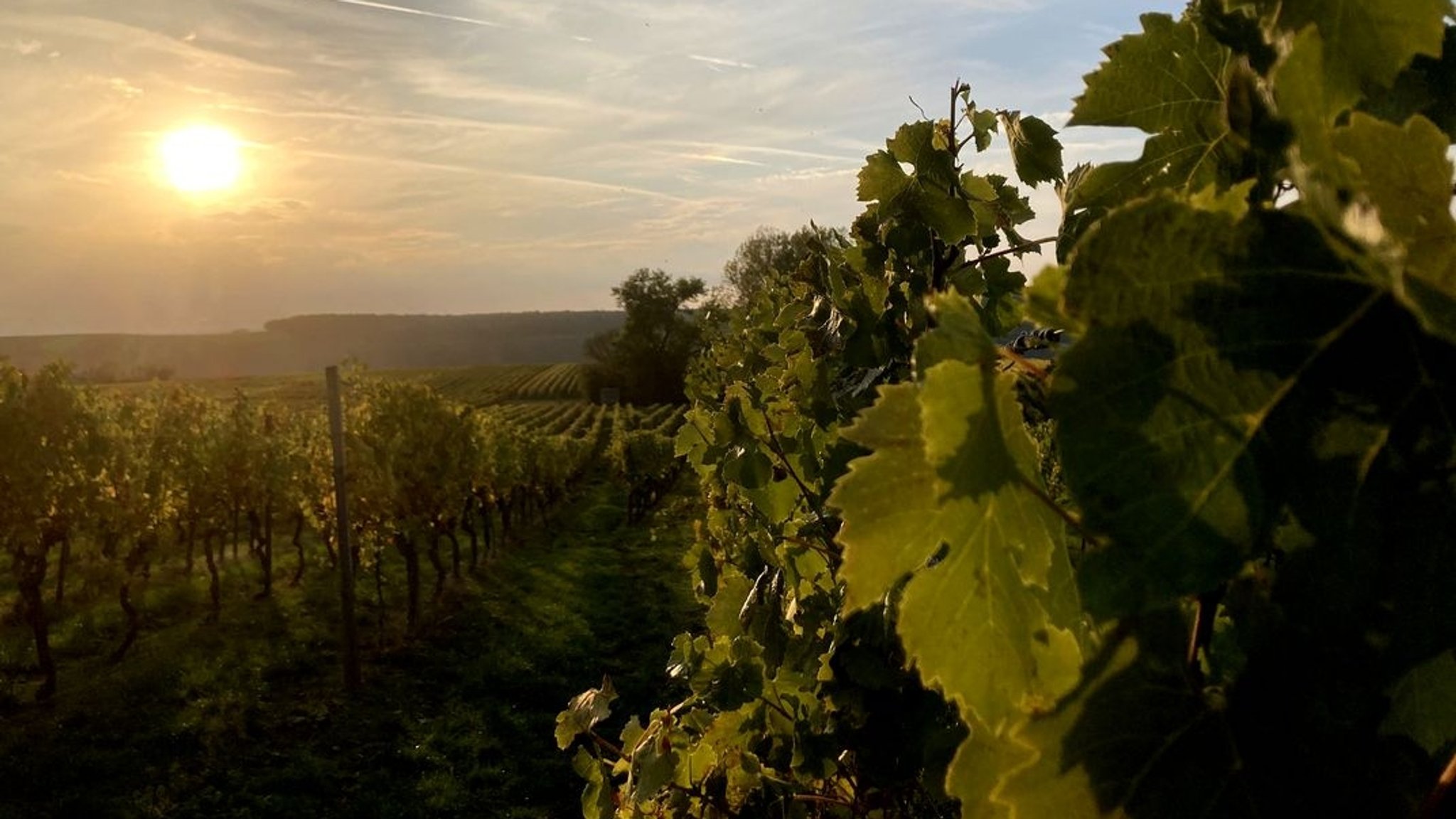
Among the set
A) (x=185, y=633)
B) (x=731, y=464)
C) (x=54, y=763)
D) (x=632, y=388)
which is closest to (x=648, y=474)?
(x=185, y=633)

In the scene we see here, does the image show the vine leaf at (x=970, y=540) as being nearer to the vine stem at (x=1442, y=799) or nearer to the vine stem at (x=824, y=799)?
the vine stem at (x=1442, y=799)

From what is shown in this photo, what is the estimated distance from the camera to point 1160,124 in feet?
2.98

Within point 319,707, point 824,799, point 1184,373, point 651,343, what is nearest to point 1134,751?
point 1184,373

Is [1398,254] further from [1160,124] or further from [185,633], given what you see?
[185,633]

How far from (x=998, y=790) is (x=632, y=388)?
2855 inches

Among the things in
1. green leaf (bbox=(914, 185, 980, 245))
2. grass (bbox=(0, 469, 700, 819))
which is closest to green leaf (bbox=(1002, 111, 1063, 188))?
green leaf (bbox=(914, 185, 980, 245))

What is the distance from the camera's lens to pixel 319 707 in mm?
12898

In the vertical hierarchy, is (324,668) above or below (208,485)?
below

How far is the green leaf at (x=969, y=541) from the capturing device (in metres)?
0.66

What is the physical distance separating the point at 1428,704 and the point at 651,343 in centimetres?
7353

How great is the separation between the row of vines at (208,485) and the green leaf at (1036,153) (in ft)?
48.3

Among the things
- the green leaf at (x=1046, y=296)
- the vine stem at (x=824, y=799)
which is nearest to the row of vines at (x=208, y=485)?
Answer: the vine stem at (x=824, y=799)

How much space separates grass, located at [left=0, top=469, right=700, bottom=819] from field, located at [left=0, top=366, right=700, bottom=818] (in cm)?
4

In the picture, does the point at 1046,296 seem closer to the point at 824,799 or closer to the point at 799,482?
the point at 824,799
